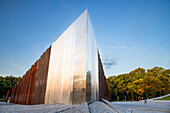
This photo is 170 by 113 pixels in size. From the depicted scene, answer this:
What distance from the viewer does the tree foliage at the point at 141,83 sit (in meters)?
27.5

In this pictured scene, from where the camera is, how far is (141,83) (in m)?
28.8

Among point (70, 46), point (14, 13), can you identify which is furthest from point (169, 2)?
point (14, 13)

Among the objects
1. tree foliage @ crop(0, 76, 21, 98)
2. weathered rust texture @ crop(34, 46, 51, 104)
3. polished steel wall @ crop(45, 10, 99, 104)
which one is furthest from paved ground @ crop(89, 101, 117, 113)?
tree foliage @ crop(0, 76, 21, 98)

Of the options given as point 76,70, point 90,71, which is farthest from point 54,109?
point 90,71

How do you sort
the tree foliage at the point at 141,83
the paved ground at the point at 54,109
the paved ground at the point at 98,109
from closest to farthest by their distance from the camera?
the paved ground at the point at 54,109 → the paved ground at the point at 98,109 → the tree foliage at the point at 141,83

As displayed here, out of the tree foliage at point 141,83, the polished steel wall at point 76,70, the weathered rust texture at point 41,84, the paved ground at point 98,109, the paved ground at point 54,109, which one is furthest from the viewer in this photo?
the tree foliage at point 141,83

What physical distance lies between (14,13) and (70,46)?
6.50 m

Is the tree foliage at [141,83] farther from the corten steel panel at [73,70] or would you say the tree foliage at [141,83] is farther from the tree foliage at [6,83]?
the tree foliage at [6,83]

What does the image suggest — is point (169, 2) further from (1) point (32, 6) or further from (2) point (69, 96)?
(1) point (32, 6)

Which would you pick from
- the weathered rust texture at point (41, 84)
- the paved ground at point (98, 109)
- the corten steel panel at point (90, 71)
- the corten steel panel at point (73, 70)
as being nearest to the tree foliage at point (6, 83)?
the weathered rust texture at point (41, 84)

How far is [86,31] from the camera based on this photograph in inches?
204

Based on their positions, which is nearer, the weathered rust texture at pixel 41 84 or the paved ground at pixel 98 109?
the paved ground at pixel 98 109

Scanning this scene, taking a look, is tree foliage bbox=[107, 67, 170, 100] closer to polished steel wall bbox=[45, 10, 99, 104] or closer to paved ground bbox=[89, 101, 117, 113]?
polished steel wall bbox=[45, 10, 99, 104]

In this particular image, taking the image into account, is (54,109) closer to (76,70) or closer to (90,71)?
(76,70)
